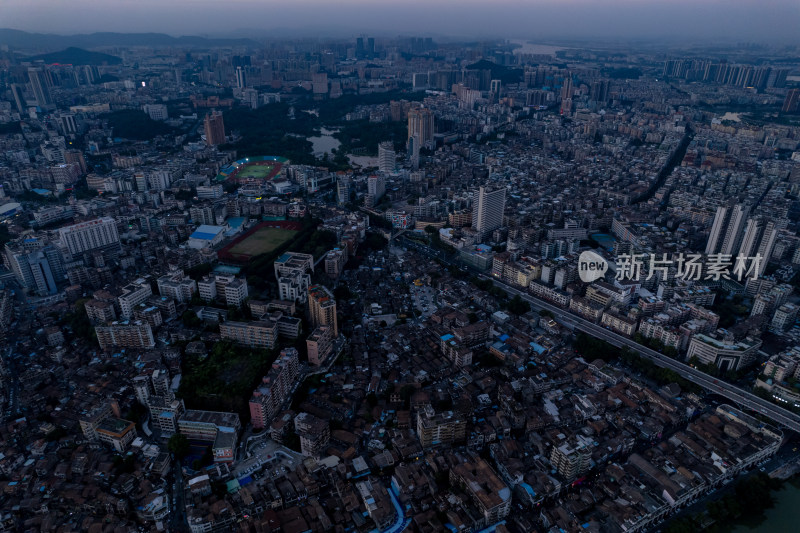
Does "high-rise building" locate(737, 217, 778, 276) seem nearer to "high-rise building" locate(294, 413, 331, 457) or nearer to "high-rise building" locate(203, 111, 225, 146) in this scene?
"high-rise building" locate(294, 413, 331, 457)

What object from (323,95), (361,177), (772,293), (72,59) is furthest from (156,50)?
(772,293)

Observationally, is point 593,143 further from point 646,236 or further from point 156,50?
point 156,50

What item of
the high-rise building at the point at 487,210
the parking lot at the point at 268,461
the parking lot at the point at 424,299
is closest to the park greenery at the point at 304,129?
the high-rise building at the point at 487,210

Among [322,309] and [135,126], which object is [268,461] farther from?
[135,126]

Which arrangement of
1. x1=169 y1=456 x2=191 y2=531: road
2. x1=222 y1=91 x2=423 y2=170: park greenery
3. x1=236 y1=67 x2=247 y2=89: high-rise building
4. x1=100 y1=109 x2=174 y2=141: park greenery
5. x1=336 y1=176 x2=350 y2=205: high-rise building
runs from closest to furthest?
x1=169 y1=456 x2=191 y2=531: road → x1=336 y1=176 x2=350 y2=205: high-rise building → x1=222 y1=91 x2=423 y2=170: park greenery → x1=100 y1=109 x2=174 y2=141: park greenery → x1=236 y1=67 x2=247 y2=89: high-rise building

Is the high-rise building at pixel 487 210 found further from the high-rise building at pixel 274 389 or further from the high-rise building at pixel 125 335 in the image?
the high-rise building at pixel 125 335

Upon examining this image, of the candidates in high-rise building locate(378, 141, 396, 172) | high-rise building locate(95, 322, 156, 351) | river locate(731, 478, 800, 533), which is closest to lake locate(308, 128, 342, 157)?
high-rise building locate(378, 141, 396, 172)

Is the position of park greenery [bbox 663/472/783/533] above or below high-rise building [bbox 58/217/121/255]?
below
